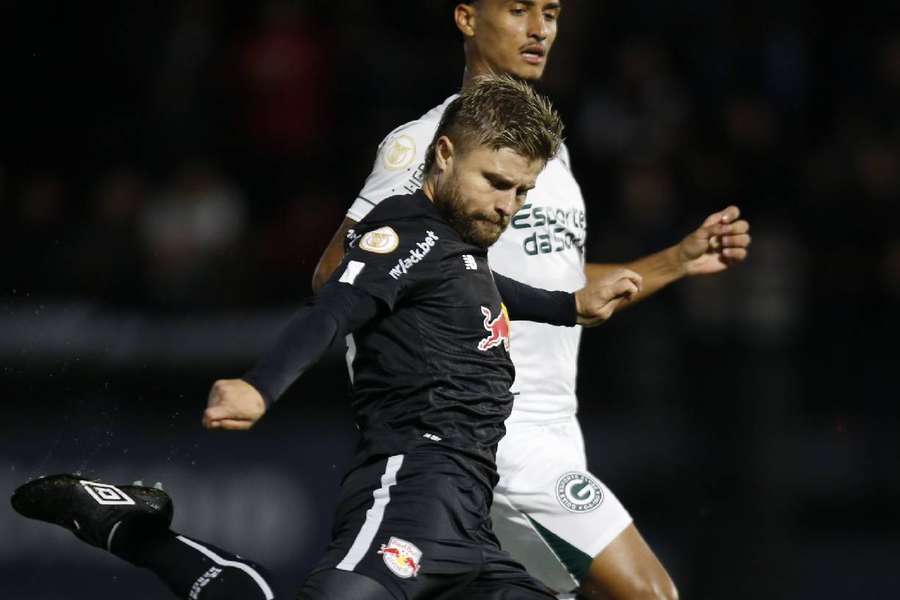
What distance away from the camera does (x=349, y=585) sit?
11.5 feet

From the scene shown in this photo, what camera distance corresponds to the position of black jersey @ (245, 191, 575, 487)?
3.70 metres

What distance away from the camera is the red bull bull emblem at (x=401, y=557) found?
11.7 ft

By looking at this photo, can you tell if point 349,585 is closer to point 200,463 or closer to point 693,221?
point 200,463

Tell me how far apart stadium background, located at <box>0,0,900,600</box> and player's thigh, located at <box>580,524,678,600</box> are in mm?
2466

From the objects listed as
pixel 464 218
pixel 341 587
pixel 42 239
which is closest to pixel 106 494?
pixel 341 587

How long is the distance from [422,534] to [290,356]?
Result: 618 mm

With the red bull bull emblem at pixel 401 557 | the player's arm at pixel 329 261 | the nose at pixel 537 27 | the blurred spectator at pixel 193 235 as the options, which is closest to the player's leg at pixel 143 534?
the red bull bull emblem at pixel 401 557

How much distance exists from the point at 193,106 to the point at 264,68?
0.48 metres

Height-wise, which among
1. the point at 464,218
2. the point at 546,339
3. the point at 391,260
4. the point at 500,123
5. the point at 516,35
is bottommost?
the point at 546,339

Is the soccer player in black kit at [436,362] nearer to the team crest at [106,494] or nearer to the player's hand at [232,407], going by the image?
the player's hand at [232,407]

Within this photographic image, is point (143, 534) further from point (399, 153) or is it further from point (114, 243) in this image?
point (114, 243)

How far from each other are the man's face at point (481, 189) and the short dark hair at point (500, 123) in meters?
0.03

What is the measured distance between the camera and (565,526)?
4.64 m

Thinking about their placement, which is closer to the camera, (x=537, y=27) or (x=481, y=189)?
(x=481, y=189)
